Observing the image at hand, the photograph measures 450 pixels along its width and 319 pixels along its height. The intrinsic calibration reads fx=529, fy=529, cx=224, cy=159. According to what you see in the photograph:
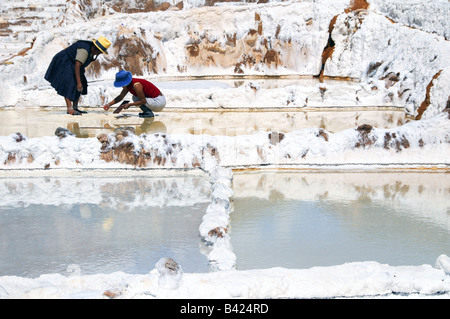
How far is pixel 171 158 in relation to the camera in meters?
4.78

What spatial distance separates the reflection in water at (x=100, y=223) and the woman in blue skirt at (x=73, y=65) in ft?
6.74

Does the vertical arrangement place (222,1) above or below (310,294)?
above

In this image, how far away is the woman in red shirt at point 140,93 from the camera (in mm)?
5906

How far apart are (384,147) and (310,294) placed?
10.1 feet

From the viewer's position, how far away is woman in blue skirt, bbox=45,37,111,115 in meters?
6.03

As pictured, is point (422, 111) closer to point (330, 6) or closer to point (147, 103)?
point (147, 103)

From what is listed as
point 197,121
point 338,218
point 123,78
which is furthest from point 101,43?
point 338,218

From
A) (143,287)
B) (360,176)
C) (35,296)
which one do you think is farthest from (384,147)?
(35,296)

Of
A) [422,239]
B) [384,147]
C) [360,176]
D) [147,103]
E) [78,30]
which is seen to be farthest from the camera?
[78,30]

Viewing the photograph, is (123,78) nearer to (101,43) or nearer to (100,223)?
(101,43)

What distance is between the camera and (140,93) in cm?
631

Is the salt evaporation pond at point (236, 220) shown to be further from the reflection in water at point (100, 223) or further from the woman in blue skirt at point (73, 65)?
the woman in blue skirt at point (73, 65)

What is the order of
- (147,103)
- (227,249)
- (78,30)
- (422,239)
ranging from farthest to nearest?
(78,30), (147,103), (422,239), (227,249)

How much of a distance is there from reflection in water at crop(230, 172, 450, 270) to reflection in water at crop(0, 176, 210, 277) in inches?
13.1
